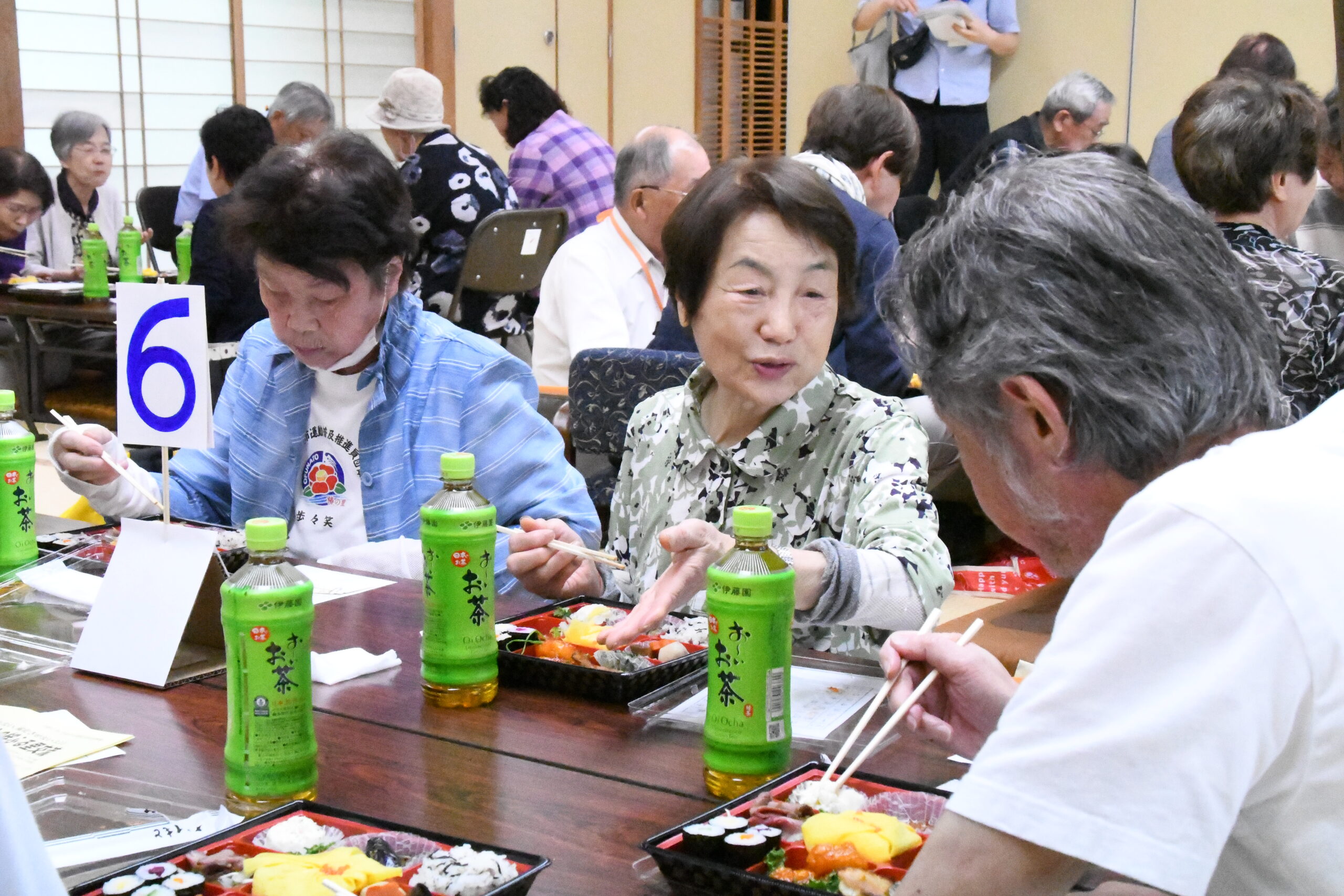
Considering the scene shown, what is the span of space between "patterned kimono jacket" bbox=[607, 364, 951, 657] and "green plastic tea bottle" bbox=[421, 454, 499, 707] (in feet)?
1.47

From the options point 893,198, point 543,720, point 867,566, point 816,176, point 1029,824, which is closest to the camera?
point 1029,824

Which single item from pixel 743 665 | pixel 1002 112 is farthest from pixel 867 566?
pixel 1002 112

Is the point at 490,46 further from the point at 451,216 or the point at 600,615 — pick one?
the point at 600,615

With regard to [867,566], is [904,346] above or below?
above

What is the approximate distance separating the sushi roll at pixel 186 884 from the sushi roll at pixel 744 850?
371mm

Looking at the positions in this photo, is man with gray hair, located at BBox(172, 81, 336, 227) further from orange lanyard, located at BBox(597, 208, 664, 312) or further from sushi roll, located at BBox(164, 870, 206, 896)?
sushi roll, located at BBox(164, 870, 206, 896)

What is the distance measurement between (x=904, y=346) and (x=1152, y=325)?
0.22 m

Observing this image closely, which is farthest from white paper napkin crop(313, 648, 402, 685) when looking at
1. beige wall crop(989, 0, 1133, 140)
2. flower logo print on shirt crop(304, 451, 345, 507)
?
beige wall crop(989, 0, 1133, 140)

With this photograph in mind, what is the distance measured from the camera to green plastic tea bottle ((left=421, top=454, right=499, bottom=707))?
4.38 ft

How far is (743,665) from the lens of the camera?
3.67 feet

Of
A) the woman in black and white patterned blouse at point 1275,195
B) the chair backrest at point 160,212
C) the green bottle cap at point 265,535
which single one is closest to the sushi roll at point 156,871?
the green bottle cap at point 265,535

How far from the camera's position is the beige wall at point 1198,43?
609cm

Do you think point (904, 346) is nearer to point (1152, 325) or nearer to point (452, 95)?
point (1152, 325)

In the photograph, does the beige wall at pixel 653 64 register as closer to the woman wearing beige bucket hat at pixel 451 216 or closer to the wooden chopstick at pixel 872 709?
the woman wearing beige bucket hat at pixel 451 216
